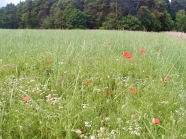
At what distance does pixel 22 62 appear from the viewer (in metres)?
2.45

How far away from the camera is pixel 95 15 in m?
32.2

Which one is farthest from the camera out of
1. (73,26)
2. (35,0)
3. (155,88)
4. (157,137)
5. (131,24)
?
(35,0)

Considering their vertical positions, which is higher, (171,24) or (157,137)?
(171,24)

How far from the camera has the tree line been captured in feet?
99.1

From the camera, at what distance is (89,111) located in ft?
4.06

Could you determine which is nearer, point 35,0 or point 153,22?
point 153,22

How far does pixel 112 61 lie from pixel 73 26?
1195 inches

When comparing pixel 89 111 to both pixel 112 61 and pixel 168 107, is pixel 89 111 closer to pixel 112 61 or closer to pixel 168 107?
pixel 168 107

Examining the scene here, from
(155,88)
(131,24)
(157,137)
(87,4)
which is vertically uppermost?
(87,4)

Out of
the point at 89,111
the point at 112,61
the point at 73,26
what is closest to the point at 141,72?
the point at 112,61

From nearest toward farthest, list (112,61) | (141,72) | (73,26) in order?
(141,72) → (112,61) → (73,26)

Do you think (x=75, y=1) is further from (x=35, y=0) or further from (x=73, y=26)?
(x=35, y=0)

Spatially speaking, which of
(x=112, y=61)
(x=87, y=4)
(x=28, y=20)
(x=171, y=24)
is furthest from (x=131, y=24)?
(x=112, y=61)

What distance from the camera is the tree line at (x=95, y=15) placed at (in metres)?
30.2
